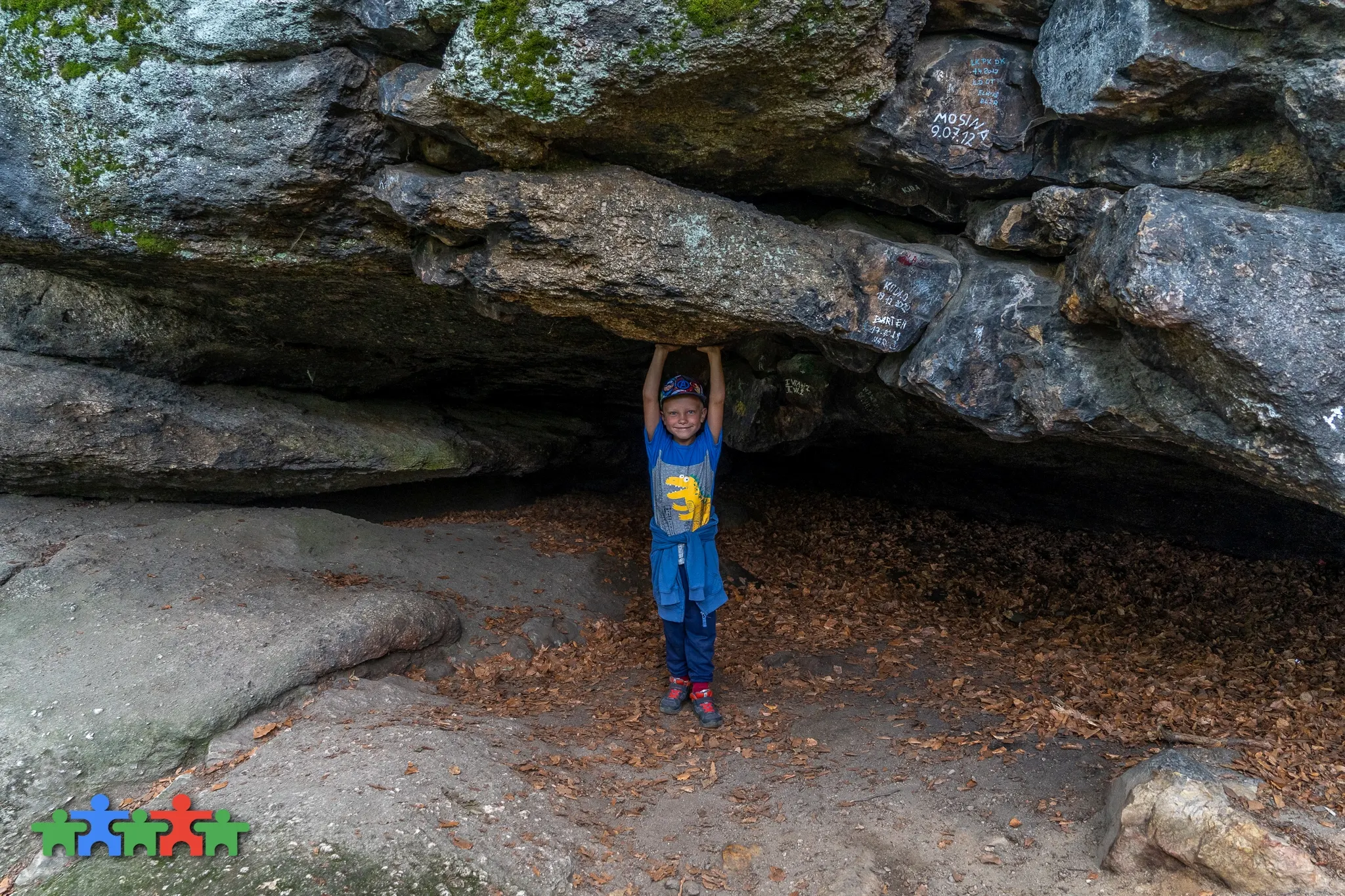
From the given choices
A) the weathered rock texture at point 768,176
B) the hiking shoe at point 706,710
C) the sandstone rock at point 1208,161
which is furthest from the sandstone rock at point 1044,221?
the hiking shoe at point 706,710

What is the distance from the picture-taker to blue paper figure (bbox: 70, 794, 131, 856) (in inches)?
160

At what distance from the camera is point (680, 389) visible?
5641mm

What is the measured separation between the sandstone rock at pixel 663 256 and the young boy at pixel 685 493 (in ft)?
1.83

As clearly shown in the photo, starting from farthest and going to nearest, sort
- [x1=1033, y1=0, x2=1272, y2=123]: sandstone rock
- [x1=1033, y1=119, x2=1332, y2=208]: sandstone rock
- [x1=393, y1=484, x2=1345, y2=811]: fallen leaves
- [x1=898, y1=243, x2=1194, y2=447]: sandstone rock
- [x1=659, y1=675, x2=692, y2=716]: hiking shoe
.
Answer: [x1=659, y1=675, x2=692, y2=716]: hiking shoe → [x1=393, y1=484, x2=1345, y2=811]: fallen leaves → [x1=898, y1=243, x2=1194, y2=447]: sandstone rock → [x1=1033, y1=119, x2=1332, y2=208]: sandstone rock → [x1=1033, y1=0, x2=1272, y2=123]: sandstone rock

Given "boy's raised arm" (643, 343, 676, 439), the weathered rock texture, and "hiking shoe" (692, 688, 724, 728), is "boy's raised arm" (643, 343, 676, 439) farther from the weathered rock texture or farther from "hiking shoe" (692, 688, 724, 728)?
"hiking shoe" (692, 688, 724, 728)

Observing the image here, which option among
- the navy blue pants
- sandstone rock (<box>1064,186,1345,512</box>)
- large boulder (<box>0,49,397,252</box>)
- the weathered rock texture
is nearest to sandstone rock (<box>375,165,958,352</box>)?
the weathered rock texture

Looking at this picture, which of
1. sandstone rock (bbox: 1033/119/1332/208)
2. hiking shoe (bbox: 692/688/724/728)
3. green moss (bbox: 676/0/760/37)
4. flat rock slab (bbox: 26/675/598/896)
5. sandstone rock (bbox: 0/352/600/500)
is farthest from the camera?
sandstone rock (bbox: 0/352/600/500)

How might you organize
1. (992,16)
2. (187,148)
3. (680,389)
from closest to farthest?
(992,16) → (187,148) → (680,389)

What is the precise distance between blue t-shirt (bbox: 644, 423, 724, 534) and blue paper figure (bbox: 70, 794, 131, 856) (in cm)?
338

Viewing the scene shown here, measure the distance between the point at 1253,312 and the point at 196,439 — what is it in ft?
24.7

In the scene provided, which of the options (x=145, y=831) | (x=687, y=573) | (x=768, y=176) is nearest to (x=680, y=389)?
(x=687, y=573)

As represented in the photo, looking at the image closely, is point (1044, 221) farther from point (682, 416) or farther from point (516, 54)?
point (516, 54)

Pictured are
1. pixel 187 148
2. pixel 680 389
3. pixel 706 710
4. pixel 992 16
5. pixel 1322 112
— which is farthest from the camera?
pixel 706 710

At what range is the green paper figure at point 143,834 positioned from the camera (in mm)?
4027
